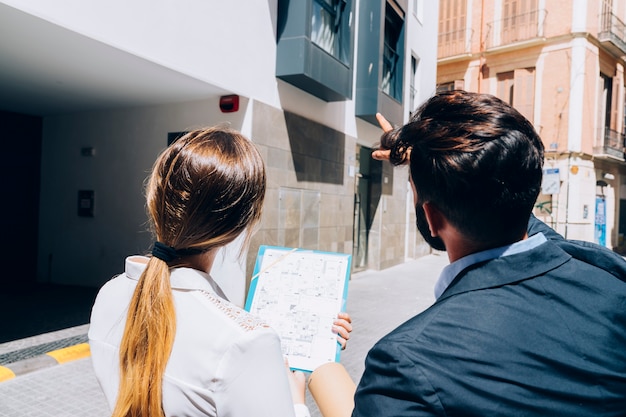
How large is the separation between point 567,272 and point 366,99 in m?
10.0

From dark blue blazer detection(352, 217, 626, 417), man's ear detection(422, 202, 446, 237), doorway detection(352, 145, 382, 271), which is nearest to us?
dark blue blazer detection(352, 217, 626, 417)

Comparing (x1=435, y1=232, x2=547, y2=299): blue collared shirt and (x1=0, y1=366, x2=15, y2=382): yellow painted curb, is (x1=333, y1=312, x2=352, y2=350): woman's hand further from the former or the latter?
(x1=0, y1=366, x2=15, y2=382): yellow painted curb

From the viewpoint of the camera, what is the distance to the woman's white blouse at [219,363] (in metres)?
1.07

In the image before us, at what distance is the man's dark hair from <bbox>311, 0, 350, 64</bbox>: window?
7.94 meters

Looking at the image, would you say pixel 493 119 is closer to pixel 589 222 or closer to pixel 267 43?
pixel 267 43

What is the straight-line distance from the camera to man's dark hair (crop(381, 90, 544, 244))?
1085 millimetres

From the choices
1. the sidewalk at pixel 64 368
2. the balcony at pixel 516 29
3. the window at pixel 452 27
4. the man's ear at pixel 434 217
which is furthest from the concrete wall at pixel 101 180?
the window at pixel 452 27

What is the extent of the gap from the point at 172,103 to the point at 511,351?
7412 millimetres

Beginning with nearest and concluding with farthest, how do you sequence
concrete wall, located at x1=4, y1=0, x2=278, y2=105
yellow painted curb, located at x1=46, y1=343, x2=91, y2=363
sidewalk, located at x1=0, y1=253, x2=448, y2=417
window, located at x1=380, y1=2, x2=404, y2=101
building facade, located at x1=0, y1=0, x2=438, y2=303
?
1. sidewalk, located at x1=0, y1=253, x2=448, y2=417
2. concrete wall, located at x1=4, y1=0, x2=278, y2=105
3. yellow painted curb, located at x1=46, y1=343, x2=91, y2=363
4. building facade, located at x1=0, y1=0, x2=438, y2=303
5. window, located at x1=380, y1=2, x2=404, y2=101

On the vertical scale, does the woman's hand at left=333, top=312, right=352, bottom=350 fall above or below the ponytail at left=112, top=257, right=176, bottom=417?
below

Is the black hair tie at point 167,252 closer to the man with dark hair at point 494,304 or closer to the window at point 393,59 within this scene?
the man with dark hair at point 494,304

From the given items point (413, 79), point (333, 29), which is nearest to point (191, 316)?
point (333, 29)

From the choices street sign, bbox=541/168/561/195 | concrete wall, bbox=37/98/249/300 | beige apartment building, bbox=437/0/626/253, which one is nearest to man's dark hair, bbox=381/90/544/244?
concrete wall, bbox=37/98/249/300

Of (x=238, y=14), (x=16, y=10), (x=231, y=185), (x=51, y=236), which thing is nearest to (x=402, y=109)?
(x=238, y=14)
